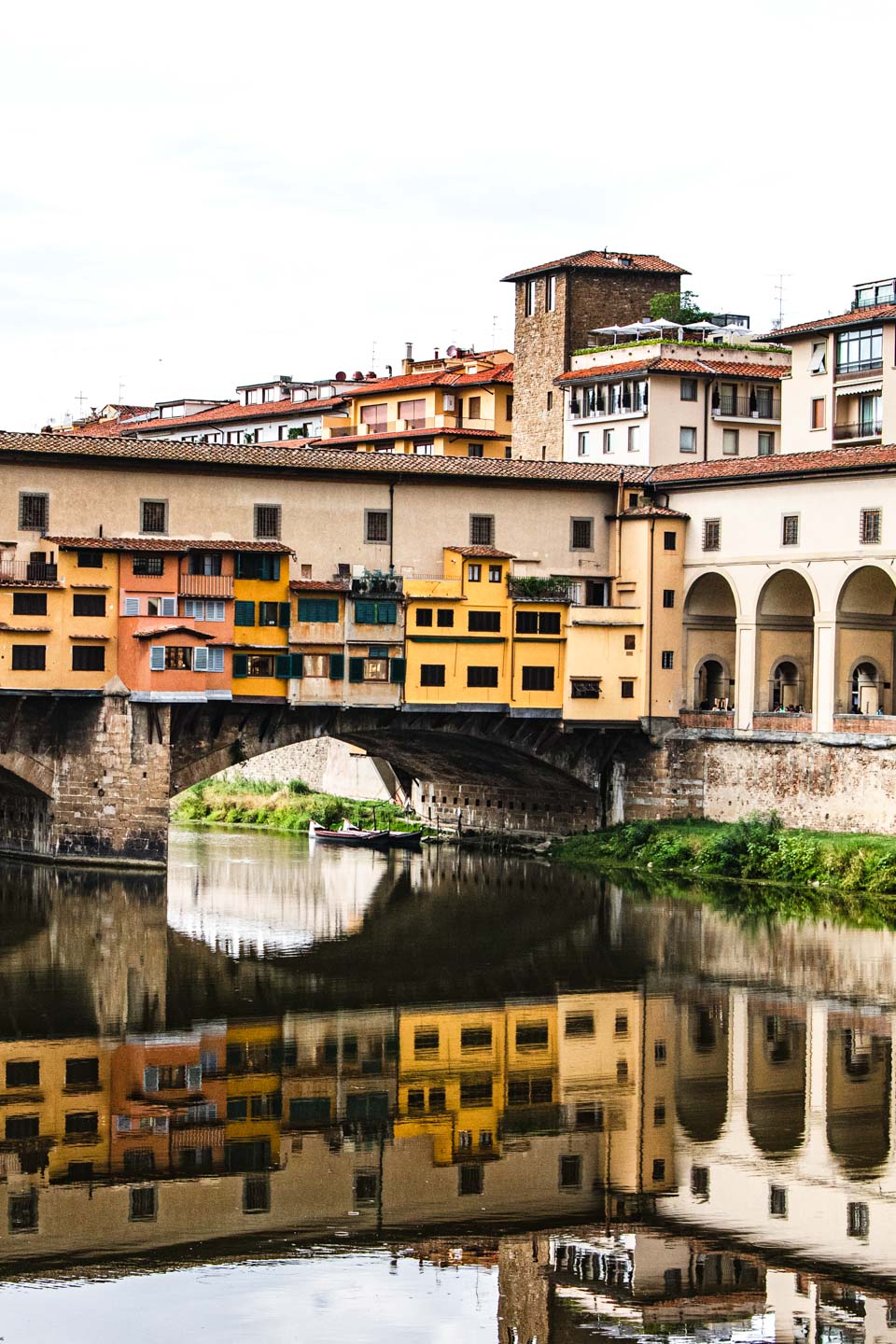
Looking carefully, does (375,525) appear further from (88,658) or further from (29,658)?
(29,658)

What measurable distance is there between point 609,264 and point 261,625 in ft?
80.8

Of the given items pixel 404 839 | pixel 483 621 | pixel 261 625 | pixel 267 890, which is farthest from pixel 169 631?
pixel 404 839

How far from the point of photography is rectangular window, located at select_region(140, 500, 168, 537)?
49.9 metres

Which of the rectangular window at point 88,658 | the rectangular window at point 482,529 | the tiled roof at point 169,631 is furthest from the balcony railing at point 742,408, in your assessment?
the rectangular window at point 88,658

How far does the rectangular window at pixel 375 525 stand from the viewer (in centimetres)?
5225

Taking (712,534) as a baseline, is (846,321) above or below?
above

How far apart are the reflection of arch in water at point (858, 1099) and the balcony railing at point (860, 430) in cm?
2950

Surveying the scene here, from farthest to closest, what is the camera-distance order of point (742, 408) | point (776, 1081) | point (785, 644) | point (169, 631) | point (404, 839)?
point (742, 408)
point (404, 839)
point (785, 644)
point (169, 631)
point (776, 1081)

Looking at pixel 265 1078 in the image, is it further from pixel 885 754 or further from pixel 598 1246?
pixel 885 754

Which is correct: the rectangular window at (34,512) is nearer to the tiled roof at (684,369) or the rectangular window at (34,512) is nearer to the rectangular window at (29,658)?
the rectangular window at (29,658)

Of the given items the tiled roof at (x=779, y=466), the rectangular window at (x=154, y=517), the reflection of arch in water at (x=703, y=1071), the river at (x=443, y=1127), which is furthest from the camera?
the rectangular window at (x=154, y=517)

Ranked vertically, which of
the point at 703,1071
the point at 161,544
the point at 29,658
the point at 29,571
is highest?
the point at 161,544

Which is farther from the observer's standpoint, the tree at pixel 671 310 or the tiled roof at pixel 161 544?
the tree at pixel 671 310

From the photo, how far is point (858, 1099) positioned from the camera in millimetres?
28703
